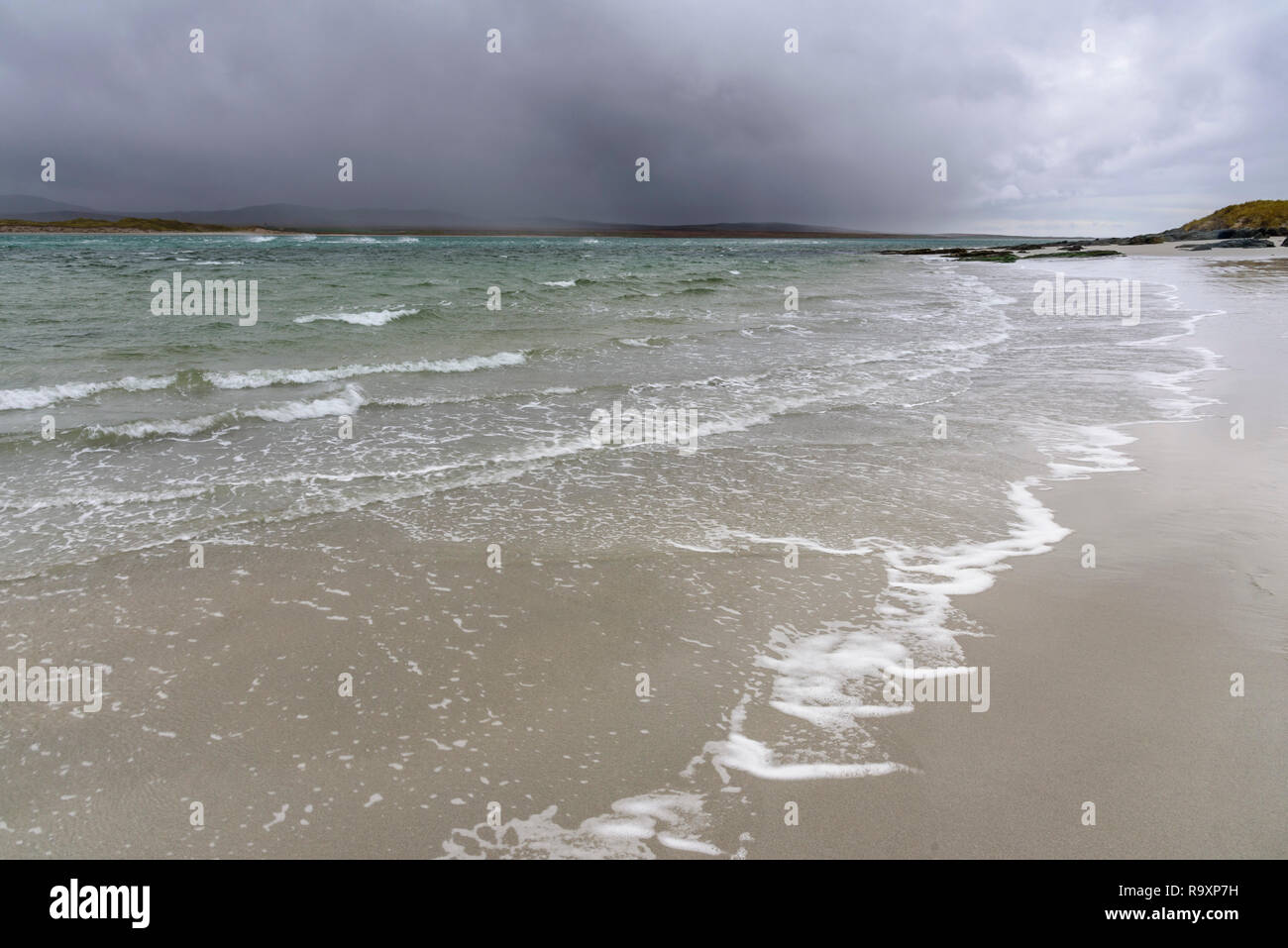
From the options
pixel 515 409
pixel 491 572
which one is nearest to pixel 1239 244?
pixel 515 409

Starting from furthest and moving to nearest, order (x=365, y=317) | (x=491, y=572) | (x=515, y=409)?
(x=365, y=317) < (x=515, y=409) < (x=491, y=572)

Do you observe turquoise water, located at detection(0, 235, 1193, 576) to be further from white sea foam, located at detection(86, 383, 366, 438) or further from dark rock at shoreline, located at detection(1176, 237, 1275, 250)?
dark rock at shoreline, located at detection(1176, 237, 1275, 250)

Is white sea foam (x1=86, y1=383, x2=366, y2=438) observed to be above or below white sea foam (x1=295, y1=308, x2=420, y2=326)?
below

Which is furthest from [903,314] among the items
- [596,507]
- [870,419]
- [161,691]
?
[161,691]

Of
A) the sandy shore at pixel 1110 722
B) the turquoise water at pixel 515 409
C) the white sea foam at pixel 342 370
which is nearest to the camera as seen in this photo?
the sandy shore at pixel 1110 722

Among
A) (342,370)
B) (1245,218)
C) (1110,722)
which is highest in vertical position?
(1245,218)

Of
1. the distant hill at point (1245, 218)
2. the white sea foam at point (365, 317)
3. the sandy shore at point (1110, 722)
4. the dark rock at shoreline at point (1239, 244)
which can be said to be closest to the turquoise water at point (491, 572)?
the sandy shore at point (1110, 722)

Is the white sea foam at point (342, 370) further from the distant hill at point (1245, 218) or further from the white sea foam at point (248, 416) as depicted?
the distant hill at point (1245, 218)

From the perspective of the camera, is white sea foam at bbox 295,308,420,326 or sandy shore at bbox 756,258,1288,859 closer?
sandy shore at bbox 756,258,1288,859

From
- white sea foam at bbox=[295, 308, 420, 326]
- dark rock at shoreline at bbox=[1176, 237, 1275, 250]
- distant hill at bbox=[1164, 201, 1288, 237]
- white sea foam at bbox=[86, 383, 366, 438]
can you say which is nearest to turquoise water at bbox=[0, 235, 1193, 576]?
white sea foam at bbox=[86, 383, 366, 438]

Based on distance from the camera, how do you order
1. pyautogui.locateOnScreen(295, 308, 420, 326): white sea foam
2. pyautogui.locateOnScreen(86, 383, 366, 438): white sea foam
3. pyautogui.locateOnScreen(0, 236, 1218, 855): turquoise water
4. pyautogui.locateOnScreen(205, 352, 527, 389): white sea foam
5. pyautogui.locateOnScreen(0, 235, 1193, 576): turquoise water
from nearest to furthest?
pyautogui.locateOnScreen(0, 236, 1218, 855): turquoise water, pyautogui.locateOnScreen(0, 235, 1193, 576): turquoise water, pyautogui.locateOnScreen(86, 383, 366, 438): white sea foam, pyautogui.locateOnScreen(205, 352, 527, 389): white sea foam, pyautogui.locateOnScreen(295, 308, 420, 326): white sea foam

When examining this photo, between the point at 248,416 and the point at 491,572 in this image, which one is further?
the point at 248,416

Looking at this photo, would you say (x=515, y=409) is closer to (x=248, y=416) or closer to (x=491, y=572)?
(x=248, y=416)

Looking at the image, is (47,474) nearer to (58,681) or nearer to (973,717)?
(58,681)
